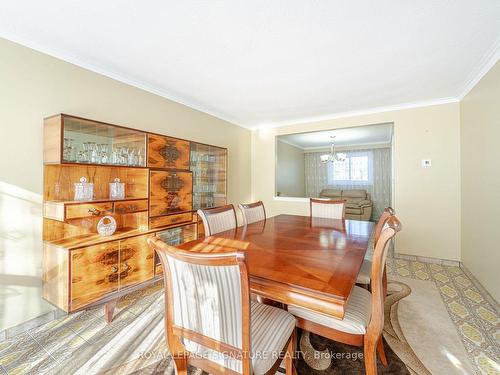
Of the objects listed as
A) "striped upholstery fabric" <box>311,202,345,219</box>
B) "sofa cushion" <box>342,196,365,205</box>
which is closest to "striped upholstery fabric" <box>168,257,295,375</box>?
"striped upholstery fabric" <box>311,202,345,219</box>

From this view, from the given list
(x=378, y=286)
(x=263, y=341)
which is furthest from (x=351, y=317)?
(x=263, y=341)

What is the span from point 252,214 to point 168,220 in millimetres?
962

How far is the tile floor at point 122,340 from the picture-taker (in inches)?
56.0

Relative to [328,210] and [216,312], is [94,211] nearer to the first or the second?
[216,312]

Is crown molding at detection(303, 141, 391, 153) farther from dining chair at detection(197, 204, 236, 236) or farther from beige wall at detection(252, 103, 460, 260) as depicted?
dining chair at detection(197, 204, 236, 236)

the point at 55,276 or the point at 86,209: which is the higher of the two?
the point at 86,209

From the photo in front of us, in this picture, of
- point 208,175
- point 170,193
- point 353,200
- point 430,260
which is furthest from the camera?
point 353,200

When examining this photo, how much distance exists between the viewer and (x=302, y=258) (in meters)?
1.28

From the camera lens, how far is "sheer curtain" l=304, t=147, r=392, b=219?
274 inches

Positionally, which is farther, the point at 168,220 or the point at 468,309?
the point at 168,220

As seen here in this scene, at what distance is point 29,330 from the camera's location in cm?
179

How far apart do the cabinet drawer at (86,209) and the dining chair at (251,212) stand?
1.30 metres

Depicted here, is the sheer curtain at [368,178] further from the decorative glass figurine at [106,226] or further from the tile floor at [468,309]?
the decorative glass figurine at [106,226]

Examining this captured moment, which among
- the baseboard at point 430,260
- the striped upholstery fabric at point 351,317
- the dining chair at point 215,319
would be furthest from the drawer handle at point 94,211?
the baseboard at point 430,260
